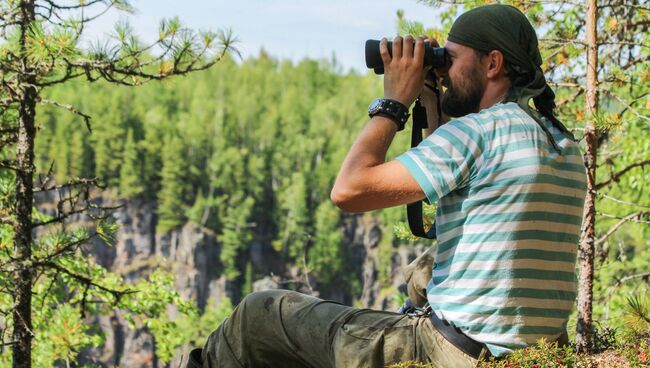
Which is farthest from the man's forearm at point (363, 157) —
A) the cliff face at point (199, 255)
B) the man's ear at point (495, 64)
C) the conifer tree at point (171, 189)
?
the conifer tree at point (171, 189)

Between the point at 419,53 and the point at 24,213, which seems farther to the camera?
the point at 24,213

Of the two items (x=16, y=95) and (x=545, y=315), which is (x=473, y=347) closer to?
(x=545, y=315)

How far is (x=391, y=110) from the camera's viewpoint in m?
2.57

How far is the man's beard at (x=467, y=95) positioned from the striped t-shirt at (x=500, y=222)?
18 cm

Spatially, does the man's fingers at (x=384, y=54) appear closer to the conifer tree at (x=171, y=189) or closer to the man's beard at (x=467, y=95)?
the man's beard at (x=467, y=95)

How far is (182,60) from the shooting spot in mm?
6754

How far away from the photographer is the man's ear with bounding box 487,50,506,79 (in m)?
2.55

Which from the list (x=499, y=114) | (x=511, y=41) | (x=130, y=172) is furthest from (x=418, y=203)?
(x=130, y=172)

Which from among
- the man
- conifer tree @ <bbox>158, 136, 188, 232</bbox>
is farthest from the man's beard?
conifer tree @ <bbox>158, 136, 188, 232</bbox>

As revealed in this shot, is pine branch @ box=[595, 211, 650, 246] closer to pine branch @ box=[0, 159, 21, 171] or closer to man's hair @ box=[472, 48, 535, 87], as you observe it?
man's hair @ box=[472, 48, 535, 87]

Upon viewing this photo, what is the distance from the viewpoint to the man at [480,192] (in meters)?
2.35

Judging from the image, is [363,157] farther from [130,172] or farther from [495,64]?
[130,172]

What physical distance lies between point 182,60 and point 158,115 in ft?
353

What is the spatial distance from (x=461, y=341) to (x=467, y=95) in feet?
2.69
